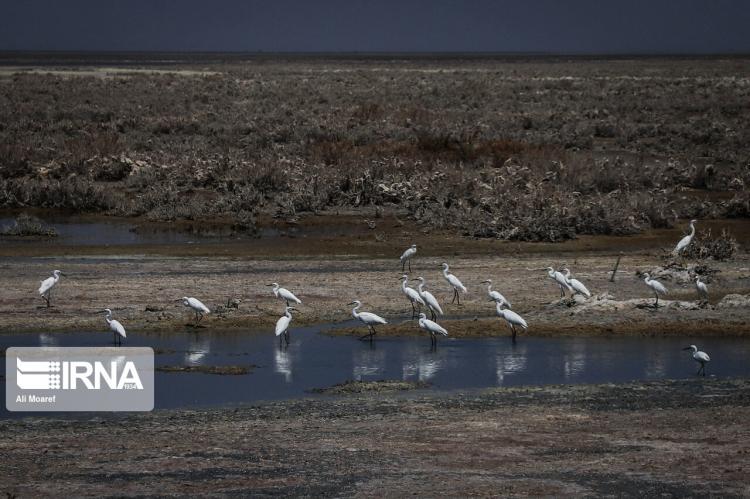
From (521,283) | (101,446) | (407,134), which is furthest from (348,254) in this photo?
(407,134)

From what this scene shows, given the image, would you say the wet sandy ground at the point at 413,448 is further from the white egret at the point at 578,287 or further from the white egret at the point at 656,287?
the white egret at the point at 578,287

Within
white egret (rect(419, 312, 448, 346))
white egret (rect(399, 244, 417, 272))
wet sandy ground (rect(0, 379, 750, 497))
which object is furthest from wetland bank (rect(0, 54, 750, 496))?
white egret (rect(399, 244, 417, 272))

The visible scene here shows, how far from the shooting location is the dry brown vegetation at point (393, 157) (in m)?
30.5

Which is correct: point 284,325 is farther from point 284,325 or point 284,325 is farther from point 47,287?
point 47,287

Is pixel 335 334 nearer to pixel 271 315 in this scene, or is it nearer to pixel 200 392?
pixel 271 315

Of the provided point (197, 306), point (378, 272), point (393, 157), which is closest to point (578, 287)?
point (378, 272)

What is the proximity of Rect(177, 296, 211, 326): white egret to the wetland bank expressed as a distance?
0.24 metres

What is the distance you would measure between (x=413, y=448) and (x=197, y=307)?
24.6 feet

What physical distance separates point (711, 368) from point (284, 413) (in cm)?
647

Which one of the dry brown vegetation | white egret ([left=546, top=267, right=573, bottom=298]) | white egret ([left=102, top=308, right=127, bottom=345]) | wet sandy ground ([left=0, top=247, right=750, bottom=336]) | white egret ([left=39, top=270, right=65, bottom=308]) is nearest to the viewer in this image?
white egret ([left=102, top=308, right=127, bottom=345])

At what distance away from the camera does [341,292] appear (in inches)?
843

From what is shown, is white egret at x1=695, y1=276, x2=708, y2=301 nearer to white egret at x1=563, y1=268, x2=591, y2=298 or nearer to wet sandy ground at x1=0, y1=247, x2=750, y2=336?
wet sandy ground at x1=0, y1=247, x2=750, y2=336

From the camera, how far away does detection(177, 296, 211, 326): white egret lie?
742 inches

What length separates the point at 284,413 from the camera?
13812 millimetres
